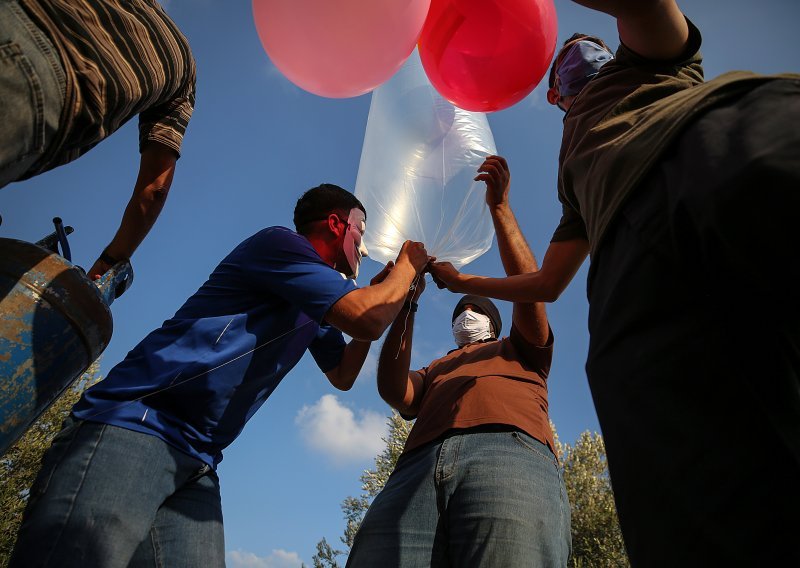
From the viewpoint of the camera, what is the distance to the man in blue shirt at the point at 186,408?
1.75m

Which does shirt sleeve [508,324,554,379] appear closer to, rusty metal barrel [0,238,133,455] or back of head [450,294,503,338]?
back of head [450,294,503,338]

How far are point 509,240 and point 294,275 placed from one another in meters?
1.27

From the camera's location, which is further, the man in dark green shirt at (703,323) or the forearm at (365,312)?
the forearm at (365,312)

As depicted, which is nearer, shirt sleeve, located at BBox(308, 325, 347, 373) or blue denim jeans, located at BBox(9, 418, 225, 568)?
blue denim jeans, located at BBox(9, 418, 225, 568)


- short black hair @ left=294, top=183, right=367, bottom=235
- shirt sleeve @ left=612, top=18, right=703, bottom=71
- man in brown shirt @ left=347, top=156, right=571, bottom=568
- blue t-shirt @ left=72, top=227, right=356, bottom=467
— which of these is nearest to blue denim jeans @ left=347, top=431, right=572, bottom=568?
man in brown shirt @ left=347, top=156, right=571, bottom=568

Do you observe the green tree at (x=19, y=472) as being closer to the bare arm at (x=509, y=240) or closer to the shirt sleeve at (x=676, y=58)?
the bare arm at (x=509, y=240)

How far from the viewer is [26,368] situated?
1783 mm

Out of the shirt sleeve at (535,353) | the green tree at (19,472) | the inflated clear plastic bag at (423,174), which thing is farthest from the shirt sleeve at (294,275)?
the green tree at (19,472)

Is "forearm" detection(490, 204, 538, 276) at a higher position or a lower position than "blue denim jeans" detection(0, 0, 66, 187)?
higher

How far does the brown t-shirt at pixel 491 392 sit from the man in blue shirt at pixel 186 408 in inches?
26.6

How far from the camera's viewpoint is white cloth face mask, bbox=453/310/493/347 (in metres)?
3.88

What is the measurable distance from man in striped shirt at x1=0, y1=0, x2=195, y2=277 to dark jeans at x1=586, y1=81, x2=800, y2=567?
149 cm

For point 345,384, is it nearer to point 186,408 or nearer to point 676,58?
point 186,408

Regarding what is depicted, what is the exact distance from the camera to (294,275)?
2.46 m
